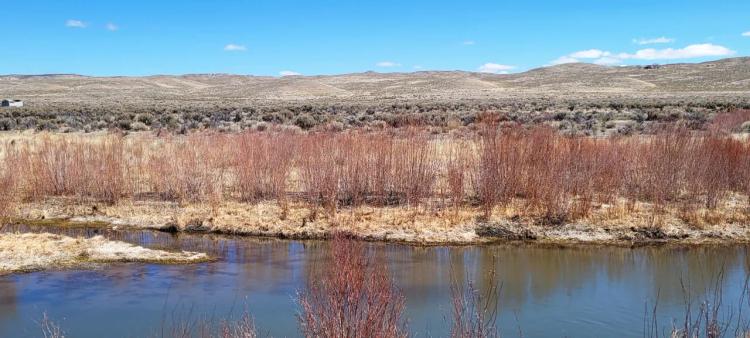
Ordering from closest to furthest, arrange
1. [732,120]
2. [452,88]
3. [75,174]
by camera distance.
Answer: [75,174] < [732,120] < [452,88]

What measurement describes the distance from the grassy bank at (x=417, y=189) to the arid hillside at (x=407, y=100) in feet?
49.2

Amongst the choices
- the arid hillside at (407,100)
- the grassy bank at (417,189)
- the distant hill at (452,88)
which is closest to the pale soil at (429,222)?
the grassy bank at (417,189)

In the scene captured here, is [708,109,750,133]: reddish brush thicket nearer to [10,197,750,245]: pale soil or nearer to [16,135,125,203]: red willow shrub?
[10,197,750,245]: pale soil

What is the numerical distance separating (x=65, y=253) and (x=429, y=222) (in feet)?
25.2

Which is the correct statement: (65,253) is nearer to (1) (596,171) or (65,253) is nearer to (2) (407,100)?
(1) (596,171)

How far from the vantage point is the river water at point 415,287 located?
9633 mm

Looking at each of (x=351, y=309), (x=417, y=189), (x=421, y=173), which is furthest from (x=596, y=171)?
(x=351, y=309)

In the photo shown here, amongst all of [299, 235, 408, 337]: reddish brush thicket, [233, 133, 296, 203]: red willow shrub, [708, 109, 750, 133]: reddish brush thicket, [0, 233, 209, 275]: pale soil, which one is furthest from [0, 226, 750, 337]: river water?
[708, 109, 750, 133]: reddish brush thicket

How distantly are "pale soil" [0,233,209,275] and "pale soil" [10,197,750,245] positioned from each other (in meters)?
2.24

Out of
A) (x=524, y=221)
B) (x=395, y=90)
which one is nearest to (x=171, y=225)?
(x=524, y=221)

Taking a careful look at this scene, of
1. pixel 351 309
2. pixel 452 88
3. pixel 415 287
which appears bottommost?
pixel 415 287

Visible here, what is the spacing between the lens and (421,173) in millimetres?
16734

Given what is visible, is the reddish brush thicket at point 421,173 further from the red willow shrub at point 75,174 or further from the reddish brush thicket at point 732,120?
the reddish brush thicket at point 732,120

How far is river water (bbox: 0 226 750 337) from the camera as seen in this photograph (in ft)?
31.6
